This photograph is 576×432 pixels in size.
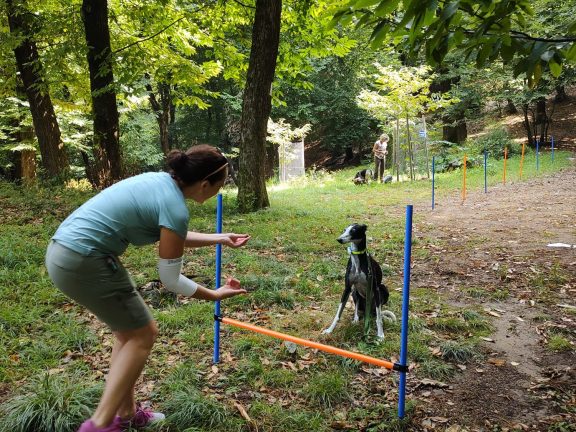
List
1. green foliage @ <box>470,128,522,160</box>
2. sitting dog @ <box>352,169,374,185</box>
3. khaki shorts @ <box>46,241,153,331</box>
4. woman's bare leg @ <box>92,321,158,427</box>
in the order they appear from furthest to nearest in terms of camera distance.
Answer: green foliage @ <box>470,128,522,160</box> → sitting dog @ <box>352,169,374,185</box> → woman's bare leg @ <box>92,321,158,427</box> → khaki shorts @ <box>46,241,153,331</box>

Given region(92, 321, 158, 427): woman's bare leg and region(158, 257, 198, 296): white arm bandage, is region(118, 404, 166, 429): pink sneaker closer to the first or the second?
region(92, 321, 158, 427): woman's bare leg

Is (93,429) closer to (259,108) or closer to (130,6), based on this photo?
(259,108)

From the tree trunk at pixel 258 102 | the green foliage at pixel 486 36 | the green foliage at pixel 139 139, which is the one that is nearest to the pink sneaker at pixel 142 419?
the green foliage at pixel 486 36

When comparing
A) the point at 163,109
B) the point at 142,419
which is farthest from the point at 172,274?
the point at 163,109

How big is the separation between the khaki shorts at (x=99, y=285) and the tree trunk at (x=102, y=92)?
23.8 ft

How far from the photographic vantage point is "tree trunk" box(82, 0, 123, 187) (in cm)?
884

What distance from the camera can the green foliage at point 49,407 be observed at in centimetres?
277

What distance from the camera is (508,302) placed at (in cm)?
505

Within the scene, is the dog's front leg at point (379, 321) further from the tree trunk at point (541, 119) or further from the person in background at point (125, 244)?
the tree trunk at point (541, 119)

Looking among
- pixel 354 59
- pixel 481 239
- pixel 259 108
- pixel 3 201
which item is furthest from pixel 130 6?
pixel 354 59

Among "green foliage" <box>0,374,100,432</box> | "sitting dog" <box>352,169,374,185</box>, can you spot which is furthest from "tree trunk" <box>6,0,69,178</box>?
"sitting dog" <box>352,169,374,185</box>

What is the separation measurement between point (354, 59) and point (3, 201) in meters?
19.2

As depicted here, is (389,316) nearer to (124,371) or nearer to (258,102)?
(124,371)

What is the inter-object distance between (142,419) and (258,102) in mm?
7284
